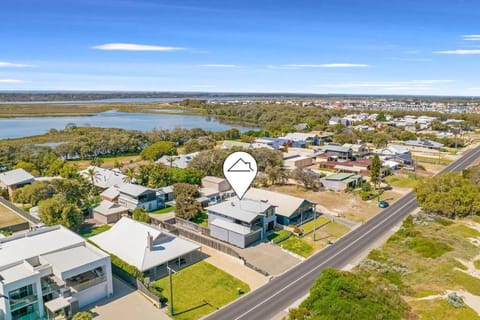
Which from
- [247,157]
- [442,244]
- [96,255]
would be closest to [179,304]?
[96,255]

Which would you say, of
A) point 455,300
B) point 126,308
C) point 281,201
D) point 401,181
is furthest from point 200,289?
point 401,181

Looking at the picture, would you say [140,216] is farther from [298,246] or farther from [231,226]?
[298,246]

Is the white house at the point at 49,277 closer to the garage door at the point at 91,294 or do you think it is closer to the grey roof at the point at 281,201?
the garage door at the point at 91,294

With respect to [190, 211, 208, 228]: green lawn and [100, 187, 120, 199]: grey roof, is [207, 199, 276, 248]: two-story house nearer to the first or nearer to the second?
[190, 211, 208, 228]: green lawn

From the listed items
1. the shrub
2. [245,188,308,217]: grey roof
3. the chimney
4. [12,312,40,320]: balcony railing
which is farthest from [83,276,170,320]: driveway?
[245,188,308,217]: grey roof

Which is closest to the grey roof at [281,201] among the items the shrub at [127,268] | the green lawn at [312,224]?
the green lawn at [312,224]

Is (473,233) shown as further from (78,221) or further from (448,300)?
(78,221)
